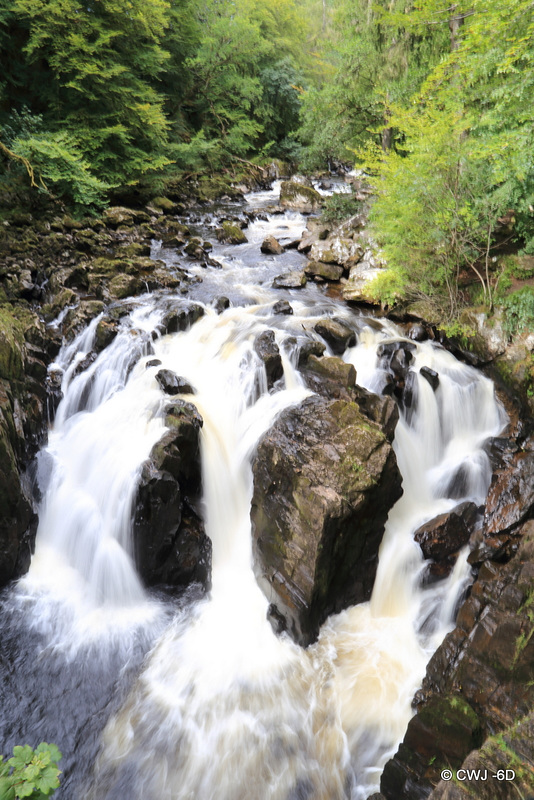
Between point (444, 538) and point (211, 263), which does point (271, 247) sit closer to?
point (211, 263)

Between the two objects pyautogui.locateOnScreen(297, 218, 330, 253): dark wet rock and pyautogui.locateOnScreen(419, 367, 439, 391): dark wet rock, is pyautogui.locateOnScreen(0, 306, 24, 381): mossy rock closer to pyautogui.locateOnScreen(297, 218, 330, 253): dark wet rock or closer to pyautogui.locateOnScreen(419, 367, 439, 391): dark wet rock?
pyautogui.locateOnScreen(419, 367, 439, 391): dark wet rock

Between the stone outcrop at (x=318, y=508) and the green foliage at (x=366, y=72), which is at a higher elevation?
the green foliage at (x=366, y=72)

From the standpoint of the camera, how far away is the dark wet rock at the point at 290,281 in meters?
11.3

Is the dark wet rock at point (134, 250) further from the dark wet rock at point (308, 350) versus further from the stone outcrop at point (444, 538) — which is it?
the stone outcrop at point (444, 538)

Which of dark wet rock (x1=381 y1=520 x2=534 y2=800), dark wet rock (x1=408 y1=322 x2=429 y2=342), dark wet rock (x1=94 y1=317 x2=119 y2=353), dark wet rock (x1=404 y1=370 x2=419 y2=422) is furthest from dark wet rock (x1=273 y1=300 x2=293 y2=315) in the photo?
dark wet rock (x1=381 y1=520 x2=534 y2=800)

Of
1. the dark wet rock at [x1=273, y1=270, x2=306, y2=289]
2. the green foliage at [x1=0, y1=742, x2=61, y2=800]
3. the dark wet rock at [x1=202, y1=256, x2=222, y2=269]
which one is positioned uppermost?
the dark wet rock at [x1=273, y1=270, x2=306, y2=289]

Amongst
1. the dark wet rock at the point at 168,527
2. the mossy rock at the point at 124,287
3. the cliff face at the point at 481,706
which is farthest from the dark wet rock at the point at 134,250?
the cliff face at the point at 481,706

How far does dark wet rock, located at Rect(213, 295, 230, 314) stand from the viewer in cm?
978

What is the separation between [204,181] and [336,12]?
9.04 meters

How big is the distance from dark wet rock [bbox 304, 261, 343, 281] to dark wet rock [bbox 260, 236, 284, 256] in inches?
88.7

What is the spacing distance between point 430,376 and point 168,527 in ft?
16.6

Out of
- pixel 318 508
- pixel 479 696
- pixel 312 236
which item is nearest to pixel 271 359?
pixel 318 508

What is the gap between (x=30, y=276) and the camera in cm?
967

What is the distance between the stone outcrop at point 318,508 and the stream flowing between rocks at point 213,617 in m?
0.33
